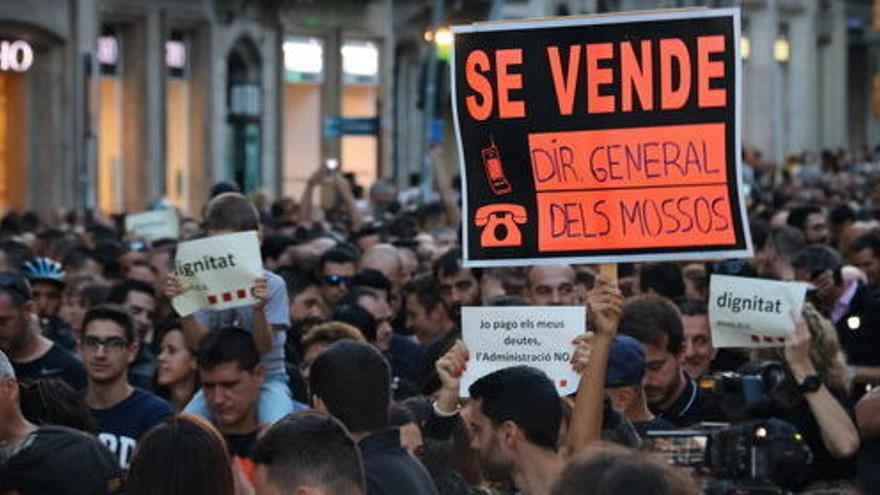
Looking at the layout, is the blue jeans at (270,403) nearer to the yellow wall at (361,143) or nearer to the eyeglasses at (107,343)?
the eyeglasses at (107,343)

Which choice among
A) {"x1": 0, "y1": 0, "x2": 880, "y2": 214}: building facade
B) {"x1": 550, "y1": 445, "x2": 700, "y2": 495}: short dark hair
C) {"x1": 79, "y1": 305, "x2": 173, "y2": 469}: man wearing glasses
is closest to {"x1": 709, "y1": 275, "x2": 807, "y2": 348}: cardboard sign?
{"x1": 79, "y1": 305, "x2": 173, "y2": 469}: man wearing glasses

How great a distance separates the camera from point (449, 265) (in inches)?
598

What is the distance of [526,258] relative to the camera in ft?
29.7

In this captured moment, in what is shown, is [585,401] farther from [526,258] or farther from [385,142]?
[385,142]

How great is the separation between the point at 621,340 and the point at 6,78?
2563cm

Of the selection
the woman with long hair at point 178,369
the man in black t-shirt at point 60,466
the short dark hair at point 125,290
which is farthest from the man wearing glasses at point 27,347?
the man in black t-shirt at point 60,466

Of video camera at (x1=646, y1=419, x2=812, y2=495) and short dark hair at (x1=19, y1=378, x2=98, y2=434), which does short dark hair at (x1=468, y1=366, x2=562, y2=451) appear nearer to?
video camera at (x1=646, y1=419, x2=812, y2=495)

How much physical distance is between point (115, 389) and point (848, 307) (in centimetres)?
408

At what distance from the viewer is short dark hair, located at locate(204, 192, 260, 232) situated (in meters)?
11.2

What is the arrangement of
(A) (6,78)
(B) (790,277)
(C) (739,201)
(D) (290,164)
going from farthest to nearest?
(D) (290,164), (A) (6,78), (B) (790,277), (C) (739,201)

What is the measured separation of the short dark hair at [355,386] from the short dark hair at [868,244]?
7319mm

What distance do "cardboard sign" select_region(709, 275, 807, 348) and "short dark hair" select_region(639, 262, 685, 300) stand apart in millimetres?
2626

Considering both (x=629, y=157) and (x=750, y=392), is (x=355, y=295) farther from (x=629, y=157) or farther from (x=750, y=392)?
(x=750, y=392)

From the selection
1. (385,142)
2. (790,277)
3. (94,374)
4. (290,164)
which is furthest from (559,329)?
(385,142)
